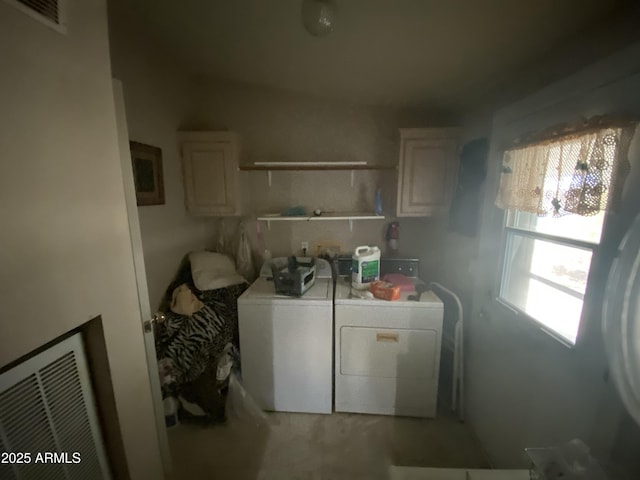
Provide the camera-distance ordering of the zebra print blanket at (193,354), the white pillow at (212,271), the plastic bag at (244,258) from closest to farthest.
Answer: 1. the zebra print blanket at (193,354)
2. the white pillow at (212,271)
3. the plastic bag at (244,258)

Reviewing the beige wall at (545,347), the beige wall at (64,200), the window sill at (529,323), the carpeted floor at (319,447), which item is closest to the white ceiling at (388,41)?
the beige wall at (545,347)

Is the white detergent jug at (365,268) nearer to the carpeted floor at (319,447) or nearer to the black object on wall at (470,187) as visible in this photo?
the black object on wall at (470,187)

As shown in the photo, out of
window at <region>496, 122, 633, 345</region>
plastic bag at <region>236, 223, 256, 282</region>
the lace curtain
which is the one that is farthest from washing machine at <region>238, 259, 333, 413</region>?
the lace curtain

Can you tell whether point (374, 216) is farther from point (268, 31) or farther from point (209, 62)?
point (209, 62)

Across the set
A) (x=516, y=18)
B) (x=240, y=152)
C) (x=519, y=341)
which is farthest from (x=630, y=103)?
(x=240, y=152)

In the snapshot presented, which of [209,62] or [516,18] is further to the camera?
[209,62]

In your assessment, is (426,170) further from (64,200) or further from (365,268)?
(64,200)

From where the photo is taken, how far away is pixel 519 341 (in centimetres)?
129

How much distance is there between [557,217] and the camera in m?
1.00

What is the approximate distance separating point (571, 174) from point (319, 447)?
1.96 m

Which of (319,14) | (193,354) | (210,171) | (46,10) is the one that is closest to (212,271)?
(193,354)

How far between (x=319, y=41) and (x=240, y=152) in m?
1.19

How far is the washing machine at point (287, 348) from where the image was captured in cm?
176

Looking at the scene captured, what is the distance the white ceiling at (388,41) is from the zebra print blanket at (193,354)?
174cm
